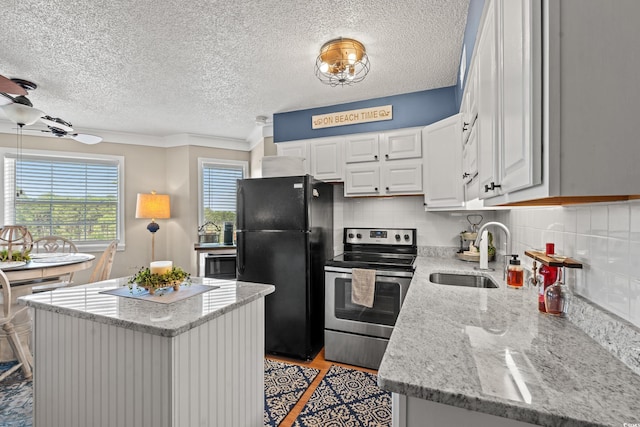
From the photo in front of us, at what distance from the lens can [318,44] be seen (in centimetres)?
210

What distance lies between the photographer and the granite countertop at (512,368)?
0.65m

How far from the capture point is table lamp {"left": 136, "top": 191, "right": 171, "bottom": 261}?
4.24 m

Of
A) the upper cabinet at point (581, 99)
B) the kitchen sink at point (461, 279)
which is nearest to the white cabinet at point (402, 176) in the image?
the kitchen sink at point (461, 279)

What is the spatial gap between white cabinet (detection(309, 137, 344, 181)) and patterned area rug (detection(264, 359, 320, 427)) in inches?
71.8

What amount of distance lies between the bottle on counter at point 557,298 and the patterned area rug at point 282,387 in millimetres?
1694

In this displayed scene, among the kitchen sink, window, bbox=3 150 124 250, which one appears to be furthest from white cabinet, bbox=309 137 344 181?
window, bbox=3 150 124 250

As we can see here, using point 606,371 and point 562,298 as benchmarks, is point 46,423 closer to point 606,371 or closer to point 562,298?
point 606,371

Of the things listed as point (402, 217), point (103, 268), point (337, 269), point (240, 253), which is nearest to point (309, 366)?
point (337, 269)

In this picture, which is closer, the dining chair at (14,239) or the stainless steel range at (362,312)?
the stainless steel range at (362,312)

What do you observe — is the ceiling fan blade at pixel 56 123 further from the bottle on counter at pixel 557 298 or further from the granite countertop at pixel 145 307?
the bottle on counter at pixel 557 298

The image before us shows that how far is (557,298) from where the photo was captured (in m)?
1.19

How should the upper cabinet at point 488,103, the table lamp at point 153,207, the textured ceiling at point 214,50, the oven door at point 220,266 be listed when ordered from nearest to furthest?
the upper cabinet at point 488,103
the textured ceiling at point 214,50
the oven door at point 220,266
the table lamp at point 153,207

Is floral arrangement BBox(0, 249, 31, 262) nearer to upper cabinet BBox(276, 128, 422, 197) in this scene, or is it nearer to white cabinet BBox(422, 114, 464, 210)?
upper cabinet BBox(276, 128, 422, 197)

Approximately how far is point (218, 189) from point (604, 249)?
178 inches
